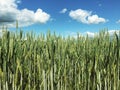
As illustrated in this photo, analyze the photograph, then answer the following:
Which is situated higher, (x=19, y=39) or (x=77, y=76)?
(x=19, y=39)

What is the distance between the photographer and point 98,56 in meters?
4.47

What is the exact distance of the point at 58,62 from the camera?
421 cm

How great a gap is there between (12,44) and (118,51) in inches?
62.6

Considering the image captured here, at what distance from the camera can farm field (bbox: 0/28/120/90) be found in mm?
3945

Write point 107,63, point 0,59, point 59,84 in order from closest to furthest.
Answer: point 0,59, point 59,84, point 107,63

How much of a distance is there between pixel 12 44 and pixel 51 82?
73 cm

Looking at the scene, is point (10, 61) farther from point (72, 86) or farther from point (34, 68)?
point (72, 86)

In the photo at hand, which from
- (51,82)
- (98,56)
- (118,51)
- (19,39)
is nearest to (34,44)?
(19,39)

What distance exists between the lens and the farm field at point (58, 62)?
3945mm

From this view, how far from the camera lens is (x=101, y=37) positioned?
15.4ft

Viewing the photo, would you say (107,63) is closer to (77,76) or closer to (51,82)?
(77,76)

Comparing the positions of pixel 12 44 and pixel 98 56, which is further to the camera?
pixel 98 56

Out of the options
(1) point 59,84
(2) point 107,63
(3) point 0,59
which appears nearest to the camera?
(3) point 0,59

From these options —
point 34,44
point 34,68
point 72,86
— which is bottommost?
point 72,86
